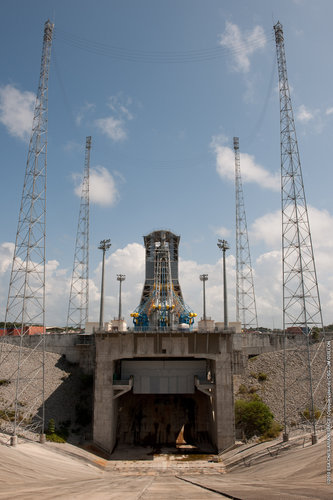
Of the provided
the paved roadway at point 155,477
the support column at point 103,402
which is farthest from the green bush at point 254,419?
the support column at point 103,402

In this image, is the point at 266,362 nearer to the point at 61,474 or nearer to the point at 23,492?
the point at 61,474

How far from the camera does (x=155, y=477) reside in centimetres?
2891

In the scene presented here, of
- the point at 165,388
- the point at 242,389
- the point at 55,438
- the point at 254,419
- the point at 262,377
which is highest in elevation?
the point at 262,377

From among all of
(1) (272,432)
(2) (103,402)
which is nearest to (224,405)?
(1) (272,432)

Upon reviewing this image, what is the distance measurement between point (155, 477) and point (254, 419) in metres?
17.7

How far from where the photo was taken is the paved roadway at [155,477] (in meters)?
15.1

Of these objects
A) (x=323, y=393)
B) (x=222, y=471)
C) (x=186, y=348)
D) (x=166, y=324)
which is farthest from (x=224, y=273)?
(x=222, y=471)

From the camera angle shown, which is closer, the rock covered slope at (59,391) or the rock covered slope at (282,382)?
the rock covered slope at (59,391)

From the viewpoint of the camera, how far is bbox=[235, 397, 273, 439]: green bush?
42188 millimetres

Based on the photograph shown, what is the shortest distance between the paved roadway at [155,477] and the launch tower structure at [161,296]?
608 inches

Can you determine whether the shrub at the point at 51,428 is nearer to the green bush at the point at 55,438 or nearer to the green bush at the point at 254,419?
the green bush at the point at 55,438

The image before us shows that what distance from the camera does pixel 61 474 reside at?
27.0 meters

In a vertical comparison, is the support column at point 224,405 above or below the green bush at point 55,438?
above

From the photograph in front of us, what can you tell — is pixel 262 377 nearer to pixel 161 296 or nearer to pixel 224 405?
pixel 224 405
